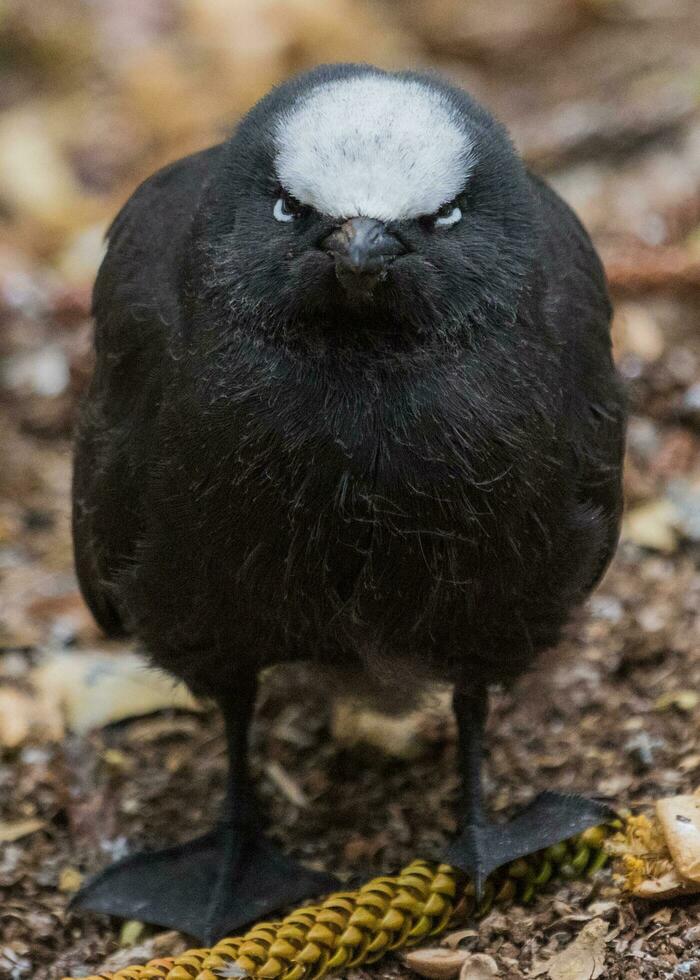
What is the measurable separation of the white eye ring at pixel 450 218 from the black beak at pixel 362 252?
16cm

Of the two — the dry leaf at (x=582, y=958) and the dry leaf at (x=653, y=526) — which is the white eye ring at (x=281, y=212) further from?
the dry leaf at (x=653, y=526)

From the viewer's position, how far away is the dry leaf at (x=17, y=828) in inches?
168

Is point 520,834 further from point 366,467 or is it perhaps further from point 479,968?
point 366,467

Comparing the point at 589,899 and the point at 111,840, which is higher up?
the point at 111,840

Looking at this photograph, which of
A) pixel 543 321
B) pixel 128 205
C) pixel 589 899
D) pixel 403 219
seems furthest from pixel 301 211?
pixel 589 899

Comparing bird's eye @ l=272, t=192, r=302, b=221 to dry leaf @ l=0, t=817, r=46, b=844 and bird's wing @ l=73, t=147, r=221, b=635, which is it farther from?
dry leaf @ l=0, t=817, r=46, b=844

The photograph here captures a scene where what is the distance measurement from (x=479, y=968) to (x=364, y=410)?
4.54 feet

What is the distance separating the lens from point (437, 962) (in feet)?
11.9

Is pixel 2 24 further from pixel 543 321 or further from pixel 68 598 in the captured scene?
pixel 543 321

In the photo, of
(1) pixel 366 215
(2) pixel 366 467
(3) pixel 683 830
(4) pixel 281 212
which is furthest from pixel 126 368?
(3) pixel 683 830

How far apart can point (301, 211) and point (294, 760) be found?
2.04m

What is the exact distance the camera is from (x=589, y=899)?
3.72m

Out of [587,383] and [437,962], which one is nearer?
[437,962]

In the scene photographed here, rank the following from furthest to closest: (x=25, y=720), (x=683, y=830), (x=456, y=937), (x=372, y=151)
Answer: (x=25, y=720) < (x=456, y=937) < (x=683, y=830) < (x=372, y=151)
